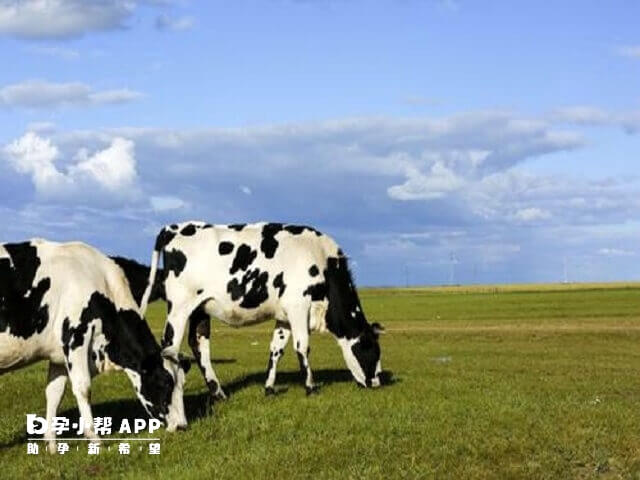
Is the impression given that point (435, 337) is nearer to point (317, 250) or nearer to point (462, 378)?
point (462, 378)

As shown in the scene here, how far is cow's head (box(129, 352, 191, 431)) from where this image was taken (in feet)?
50.9

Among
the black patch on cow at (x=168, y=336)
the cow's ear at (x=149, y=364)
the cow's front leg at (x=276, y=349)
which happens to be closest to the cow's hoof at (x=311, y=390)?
the cow's front leg at (x=276, y=349)

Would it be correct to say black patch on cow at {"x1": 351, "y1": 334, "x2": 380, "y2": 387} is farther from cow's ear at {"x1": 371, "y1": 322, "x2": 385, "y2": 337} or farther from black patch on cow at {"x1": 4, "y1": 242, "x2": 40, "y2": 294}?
black patch on cow at {"x1": 4, "y1": 242, "x2": 40, "y2": 294}

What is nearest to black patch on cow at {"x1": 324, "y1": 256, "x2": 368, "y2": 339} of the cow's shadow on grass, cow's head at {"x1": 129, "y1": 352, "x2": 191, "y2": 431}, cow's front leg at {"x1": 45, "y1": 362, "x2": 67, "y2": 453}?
the cow's shadow on grass

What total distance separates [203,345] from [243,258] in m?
2.05

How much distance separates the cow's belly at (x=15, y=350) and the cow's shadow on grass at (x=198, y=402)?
6.28 ft

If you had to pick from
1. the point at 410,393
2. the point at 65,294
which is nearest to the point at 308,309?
the point at 410,393

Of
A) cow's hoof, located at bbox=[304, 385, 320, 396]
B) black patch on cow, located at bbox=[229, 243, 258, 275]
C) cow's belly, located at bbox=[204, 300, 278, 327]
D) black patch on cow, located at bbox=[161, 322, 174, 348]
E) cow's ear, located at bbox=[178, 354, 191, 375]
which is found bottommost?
A: cow's hoof, located at bbox=[304, 385, 320, 396]

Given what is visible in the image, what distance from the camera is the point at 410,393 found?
63.2ft

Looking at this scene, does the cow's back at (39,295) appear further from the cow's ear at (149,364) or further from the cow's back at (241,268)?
the cow's back at (241,268)

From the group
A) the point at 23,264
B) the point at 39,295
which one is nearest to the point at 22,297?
the point at 39,295

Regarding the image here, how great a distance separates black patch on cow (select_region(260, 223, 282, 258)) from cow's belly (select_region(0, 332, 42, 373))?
5.98 metres

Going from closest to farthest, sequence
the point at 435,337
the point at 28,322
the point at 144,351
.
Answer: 1. the point at 28,322
2. the point at 144,351
3. the point at 435,337

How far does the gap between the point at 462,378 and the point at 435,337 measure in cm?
2335
